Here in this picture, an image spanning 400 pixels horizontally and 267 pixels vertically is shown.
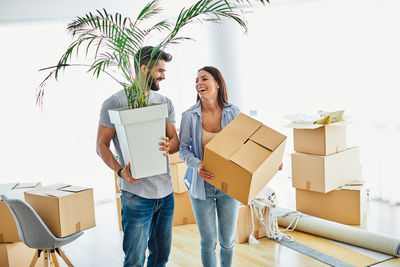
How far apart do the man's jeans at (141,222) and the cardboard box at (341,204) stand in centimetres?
198

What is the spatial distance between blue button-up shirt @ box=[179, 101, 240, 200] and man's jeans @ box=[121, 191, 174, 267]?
0.20 m

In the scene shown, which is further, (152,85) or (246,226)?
(246,226)

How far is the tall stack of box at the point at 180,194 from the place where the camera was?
12.3 feet

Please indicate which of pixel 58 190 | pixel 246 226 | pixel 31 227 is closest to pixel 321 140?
pixel 246 226

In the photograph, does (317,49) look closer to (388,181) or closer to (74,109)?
(388,181)

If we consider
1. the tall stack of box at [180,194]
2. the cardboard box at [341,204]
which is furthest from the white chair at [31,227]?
the cardboard box at [341,204]

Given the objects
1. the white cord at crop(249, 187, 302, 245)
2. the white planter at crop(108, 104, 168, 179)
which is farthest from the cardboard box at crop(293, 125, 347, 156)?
the white planter at crop(108, 104, 168, 179)

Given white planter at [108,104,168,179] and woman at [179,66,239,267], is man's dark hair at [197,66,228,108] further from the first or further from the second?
white planter at [108,104,168,179]

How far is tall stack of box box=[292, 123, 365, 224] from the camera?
3516 mm

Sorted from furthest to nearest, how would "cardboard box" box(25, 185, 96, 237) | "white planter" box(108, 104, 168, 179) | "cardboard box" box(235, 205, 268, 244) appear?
1. "cardboard box" box(235, 205, 268, 244)
2. "cardboard box" box(25, 185, 96, 237)
3. "white planter" box(108, 104, 168, 179)

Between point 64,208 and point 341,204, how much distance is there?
2.27 metres

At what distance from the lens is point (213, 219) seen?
227 centimetres

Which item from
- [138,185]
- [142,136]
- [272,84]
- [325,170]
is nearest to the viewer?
[142,136]

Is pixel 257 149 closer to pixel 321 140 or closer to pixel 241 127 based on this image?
pixel 241 127
